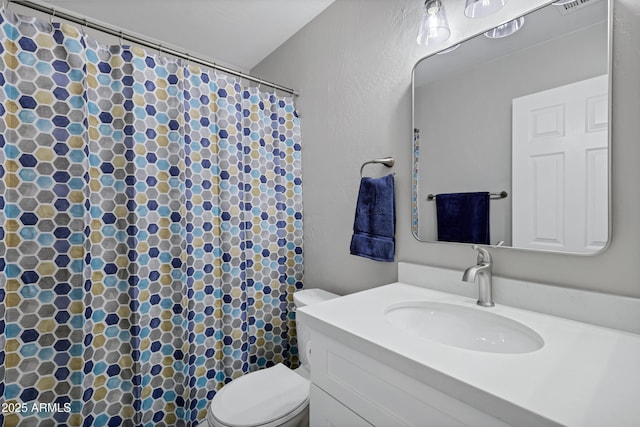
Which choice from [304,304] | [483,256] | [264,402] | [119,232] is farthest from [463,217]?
[119,232]

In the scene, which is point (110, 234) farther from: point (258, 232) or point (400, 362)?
point (400, 362)

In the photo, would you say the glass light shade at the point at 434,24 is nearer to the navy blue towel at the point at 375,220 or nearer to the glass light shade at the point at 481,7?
the glass light shade at the point at 481,7

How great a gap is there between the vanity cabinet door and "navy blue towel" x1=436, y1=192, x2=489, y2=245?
75 cm

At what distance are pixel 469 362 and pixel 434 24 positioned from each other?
1.18 m

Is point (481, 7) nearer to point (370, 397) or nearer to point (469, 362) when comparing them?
point (469, 362)

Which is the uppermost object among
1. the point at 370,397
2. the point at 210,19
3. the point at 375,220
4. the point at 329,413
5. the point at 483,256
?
the point at 210,19

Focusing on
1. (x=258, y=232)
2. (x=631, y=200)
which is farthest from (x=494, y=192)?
(x=258, y=232)

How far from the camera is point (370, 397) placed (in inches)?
29.5

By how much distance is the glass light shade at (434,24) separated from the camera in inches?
43.6

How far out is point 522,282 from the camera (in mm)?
973

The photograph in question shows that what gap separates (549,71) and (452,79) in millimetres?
334

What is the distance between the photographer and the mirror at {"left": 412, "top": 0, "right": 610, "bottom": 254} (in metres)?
0.85

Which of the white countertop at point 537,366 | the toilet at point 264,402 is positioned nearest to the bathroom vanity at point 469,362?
the white countertop at point 537,366

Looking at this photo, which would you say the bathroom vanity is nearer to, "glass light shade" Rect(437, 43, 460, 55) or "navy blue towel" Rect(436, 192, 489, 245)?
"navy blue towel" Rect(436, 192, 489, 245)
